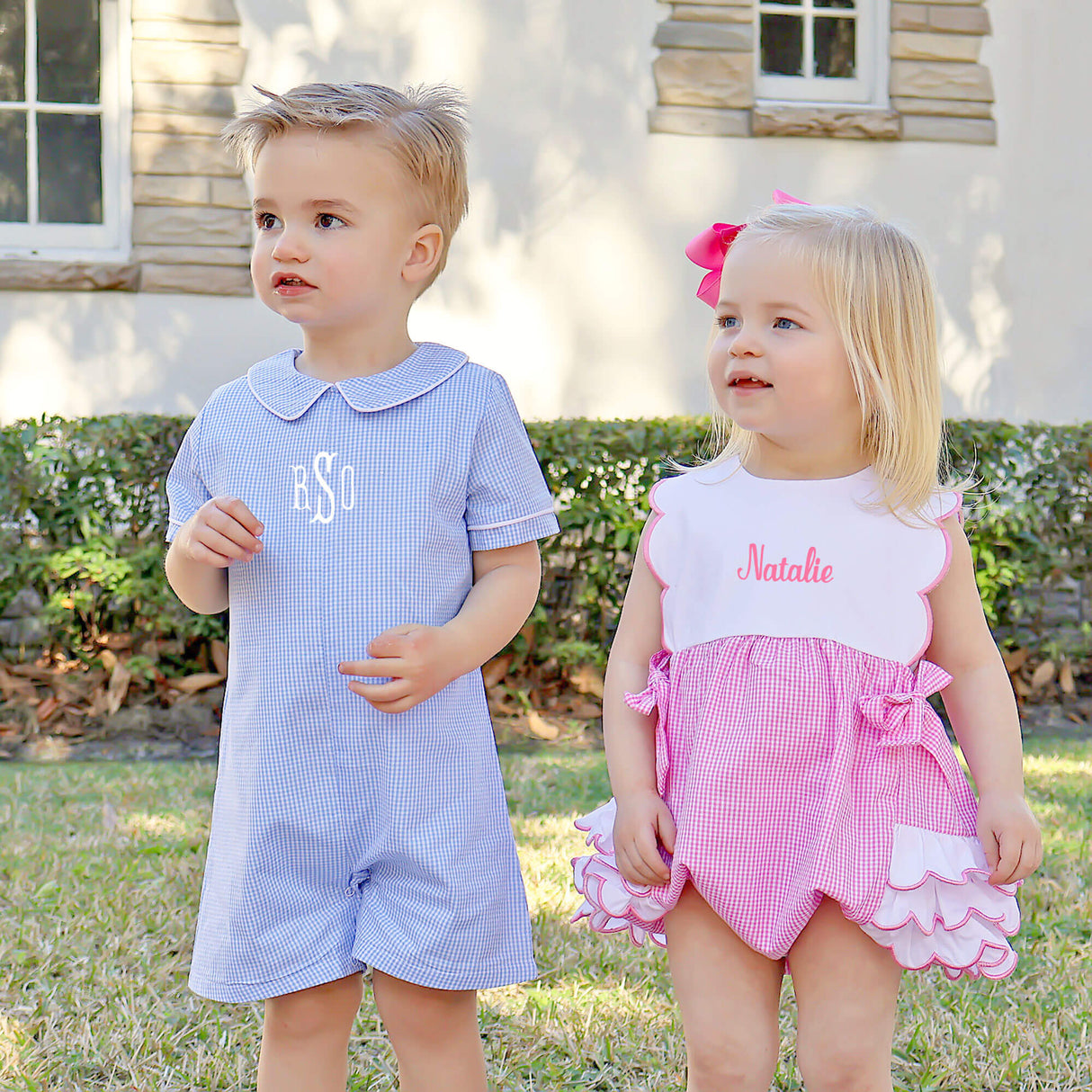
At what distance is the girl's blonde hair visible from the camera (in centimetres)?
177

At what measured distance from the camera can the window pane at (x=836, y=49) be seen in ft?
22.0

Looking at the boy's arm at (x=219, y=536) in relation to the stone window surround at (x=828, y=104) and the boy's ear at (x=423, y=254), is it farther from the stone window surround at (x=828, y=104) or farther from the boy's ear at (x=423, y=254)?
the stone window surround at (x=828, y=104)

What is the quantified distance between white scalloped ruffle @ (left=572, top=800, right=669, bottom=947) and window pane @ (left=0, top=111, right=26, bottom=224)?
5.43 metres

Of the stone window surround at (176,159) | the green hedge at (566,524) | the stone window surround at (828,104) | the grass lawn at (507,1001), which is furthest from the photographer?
the stone window surround at (828,104)

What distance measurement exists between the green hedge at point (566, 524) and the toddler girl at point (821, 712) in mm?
3345

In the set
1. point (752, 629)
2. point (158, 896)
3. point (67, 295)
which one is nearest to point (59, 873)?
point (158, 896)

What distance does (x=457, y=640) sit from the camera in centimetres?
180

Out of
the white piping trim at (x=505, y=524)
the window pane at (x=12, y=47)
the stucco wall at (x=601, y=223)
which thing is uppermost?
the window pane at (x=12, y=47)

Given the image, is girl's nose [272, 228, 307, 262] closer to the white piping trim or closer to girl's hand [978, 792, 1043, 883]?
the white piping trim

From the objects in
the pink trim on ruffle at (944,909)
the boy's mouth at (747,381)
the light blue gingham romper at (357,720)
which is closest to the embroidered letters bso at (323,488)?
the light blue gingham romper at (357,720)

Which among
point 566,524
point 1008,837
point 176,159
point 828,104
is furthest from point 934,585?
Result: point 828,104

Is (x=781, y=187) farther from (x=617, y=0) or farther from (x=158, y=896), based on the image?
(x=158, y=896)

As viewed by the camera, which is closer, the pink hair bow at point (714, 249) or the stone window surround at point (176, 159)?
the pink hair bow at point (714, 249)

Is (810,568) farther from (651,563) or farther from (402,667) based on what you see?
(402,667)
